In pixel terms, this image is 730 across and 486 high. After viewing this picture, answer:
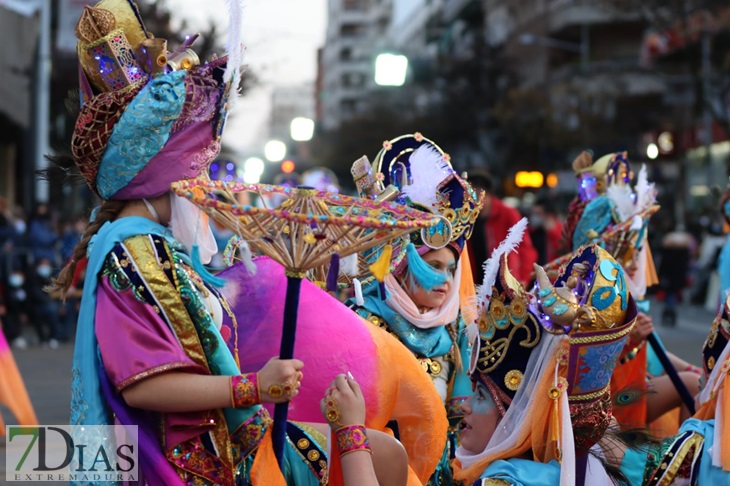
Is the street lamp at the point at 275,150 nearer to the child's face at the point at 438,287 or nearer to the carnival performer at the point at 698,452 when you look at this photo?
the child's face at the point at 438,287

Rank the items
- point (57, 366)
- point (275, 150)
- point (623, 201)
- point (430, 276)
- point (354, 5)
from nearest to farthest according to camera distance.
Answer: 1. point (430, 276)
2. point (623, 201)
3. point (57, 366)
4. point (275, 150)
5. point (354, 5)

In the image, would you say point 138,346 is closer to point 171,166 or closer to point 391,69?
point 171,166

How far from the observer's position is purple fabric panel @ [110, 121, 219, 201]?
341 cm

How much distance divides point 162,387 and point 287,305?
38cm

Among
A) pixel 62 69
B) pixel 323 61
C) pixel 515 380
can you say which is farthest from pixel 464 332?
pixel 323 61

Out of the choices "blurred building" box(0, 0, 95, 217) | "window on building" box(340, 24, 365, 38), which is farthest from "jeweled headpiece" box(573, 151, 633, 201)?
"window on building" box(340, 24, 365, 38)

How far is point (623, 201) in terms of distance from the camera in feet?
24.0

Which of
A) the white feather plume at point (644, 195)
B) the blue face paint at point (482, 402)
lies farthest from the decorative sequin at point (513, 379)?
the white feather plume at point (644, 195)

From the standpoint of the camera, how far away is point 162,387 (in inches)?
127

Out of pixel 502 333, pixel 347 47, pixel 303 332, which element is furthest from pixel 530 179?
pixel 347 47

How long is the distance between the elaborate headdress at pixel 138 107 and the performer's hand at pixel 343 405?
72cm

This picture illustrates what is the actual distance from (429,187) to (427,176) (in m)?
0.05

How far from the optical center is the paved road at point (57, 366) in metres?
10.4

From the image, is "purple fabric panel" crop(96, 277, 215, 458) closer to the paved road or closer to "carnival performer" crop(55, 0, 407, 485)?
"carnival performer" crop(55, 0, 407, 485)
